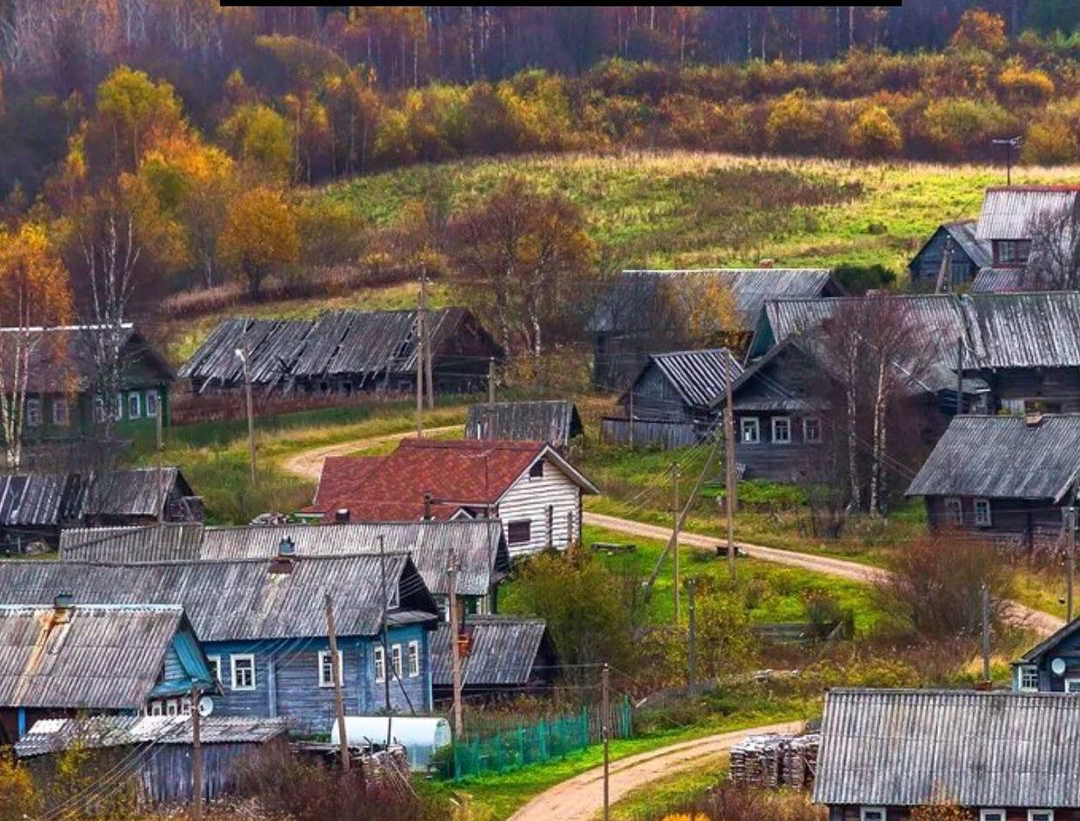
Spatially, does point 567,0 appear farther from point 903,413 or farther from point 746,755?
point 903,413

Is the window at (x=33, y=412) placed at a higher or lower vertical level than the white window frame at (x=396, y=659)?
higher

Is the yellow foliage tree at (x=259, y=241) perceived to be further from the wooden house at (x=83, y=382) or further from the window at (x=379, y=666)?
the window at (x=379, y=666)

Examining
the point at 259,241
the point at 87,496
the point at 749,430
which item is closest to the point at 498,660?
the point at 87,496

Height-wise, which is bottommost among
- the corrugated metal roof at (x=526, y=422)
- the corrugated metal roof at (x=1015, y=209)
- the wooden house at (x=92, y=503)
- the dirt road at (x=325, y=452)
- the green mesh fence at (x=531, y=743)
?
the green mesh fence at (x=531, y=743)

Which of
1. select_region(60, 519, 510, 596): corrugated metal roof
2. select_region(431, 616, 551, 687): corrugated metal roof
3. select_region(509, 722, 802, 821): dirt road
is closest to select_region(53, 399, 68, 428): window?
select_region(60, 519, 510, 596): corrugated metal roof

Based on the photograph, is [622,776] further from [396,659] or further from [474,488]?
[474,488]

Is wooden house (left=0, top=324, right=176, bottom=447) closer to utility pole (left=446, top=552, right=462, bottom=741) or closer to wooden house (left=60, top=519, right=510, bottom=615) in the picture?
wooden house (left=60, top=519, right=510, bottom=615)

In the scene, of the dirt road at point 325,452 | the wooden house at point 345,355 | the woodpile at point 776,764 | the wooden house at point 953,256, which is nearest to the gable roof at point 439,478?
the dirt road at point 325,452
